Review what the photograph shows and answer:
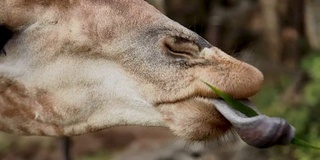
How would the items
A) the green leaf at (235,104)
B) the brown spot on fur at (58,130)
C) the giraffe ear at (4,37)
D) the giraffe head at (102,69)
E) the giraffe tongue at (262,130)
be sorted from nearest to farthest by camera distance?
the giraffe tongue at (262,130)
the green leaf at (235,104)
the giraffe head at (102,69)
the giraffe ear at (4,37)
the brown spot on fur at (58,130)

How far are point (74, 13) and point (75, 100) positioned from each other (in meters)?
0.33

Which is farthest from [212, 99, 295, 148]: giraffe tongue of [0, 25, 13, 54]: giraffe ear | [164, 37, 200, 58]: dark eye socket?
[0, 25, 13, 54]: giraffe ear

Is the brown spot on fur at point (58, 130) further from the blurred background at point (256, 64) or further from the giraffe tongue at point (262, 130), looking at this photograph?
the blurred background at point (256, 64)

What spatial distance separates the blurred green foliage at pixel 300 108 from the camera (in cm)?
531

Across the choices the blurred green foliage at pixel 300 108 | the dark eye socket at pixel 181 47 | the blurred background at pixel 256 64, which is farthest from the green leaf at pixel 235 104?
the blurred background at pixel 256 64

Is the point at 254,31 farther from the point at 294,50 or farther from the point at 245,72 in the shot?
the point at 245,72

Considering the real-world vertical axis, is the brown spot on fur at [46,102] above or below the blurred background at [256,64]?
above

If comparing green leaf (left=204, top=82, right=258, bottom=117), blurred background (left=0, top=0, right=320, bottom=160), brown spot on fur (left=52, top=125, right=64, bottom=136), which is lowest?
blurred background (left=0, top=0, right=320, bottom=160)

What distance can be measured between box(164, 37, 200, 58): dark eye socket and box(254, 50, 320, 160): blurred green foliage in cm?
143

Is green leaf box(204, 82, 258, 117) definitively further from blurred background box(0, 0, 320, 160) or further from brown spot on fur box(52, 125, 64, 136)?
blurred background box(0, 0, 320, 160)

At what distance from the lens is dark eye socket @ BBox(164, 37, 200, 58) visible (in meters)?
3.48

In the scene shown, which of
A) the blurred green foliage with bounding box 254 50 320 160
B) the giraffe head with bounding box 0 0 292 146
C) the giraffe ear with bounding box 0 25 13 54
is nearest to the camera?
the giraffe head with bounding box 0 0 292 146

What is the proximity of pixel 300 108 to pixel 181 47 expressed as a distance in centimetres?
373

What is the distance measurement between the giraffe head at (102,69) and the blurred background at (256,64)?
306 centimetres
